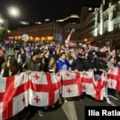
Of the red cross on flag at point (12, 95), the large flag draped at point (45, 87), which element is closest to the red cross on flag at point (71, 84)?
the large flag draped at point (45, 87)

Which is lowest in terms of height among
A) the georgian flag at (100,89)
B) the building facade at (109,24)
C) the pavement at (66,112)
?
the pavement at (66,112)

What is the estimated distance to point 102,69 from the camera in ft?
42.0

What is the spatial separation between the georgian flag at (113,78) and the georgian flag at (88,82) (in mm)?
1339

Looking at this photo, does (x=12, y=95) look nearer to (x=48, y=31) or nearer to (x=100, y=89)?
(x=100, y=89)

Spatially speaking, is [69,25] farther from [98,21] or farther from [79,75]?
[79,75]

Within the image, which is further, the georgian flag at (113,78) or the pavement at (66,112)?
the georgian flag at (113,78)

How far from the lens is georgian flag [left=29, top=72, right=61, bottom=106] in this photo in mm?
9562

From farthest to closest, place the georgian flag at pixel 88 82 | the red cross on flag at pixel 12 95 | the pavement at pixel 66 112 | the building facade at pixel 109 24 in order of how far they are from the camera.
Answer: the building facade at pixel 109 24, the georgian flag at pixel 88 82, the pavement at pixel 66 112, the red cross on flag at pixel 12 95

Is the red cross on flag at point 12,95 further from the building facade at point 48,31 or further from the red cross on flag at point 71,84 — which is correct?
the building facade at point 48,31

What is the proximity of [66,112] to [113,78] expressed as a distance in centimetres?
389

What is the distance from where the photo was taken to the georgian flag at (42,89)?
956cm

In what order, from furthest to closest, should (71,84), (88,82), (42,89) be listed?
(88,82) < (71,84) < (42,89)

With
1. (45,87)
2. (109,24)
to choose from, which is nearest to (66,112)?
(45,87)

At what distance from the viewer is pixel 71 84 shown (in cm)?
1141
